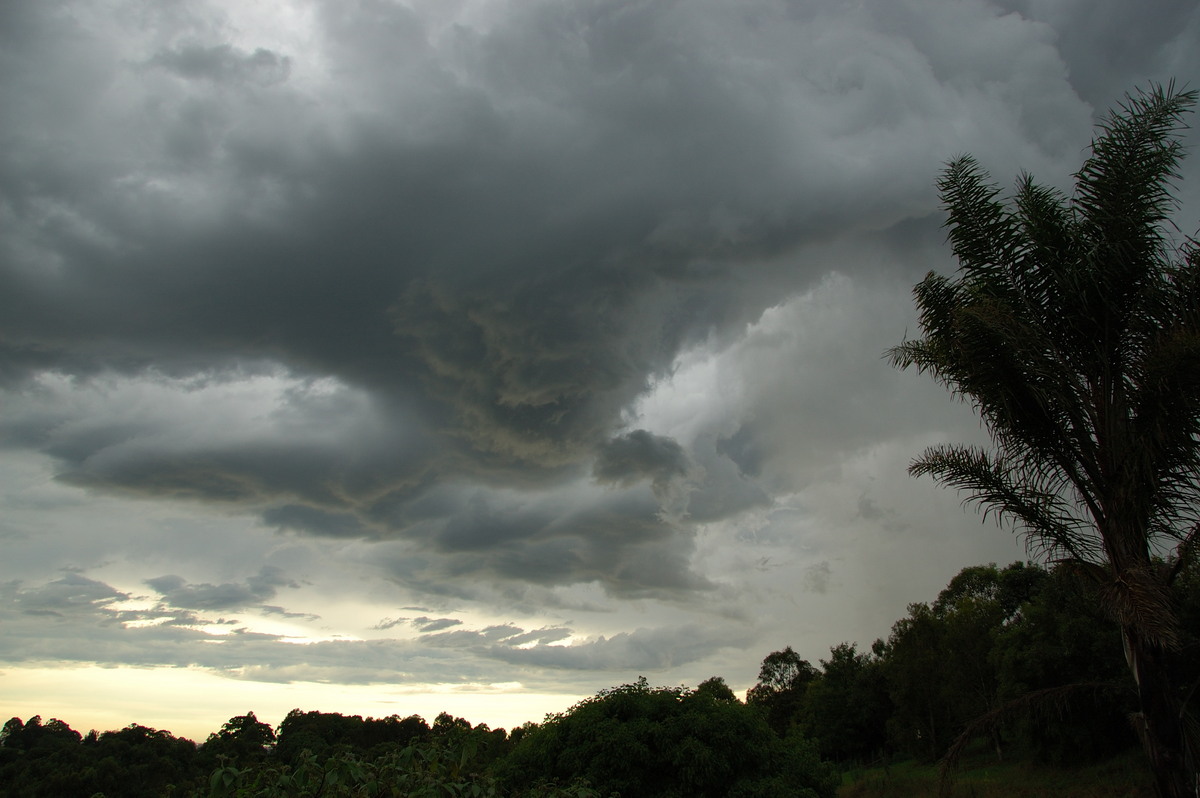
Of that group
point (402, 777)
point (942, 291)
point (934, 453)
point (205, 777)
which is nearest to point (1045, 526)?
point (934, 453)

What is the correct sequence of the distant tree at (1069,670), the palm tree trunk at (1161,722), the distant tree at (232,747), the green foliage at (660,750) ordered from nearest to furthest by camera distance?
the distant tree at (232,747), the palm tree trunk at (1161,722), the green foliage at (660,750), the distant tree at (1069,670)

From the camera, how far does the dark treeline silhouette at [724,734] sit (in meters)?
6.18

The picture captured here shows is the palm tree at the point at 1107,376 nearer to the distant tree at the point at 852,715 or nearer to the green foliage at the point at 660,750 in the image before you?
the green foliage at the point at 660,750

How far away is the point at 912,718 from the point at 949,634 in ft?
23.3

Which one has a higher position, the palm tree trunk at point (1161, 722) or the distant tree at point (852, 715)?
the palm tree trunk at point (1161, 722)

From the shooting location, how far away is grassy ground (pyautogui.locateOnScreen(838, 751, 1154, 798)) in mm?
30500

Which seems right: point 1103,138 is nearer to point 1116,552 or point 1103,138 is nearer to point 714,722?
point 1116,552

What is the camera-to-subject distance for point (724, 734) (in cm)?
1848

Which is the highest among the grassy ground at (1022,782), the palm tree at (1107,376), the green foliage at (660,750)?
the palm tree at (1107,376)

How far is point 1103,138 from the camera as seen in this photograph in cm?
1087

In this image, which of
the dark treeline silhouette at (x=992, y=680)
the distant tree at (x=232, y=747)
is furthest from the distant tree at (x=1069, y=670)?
the distant tree at (x=232, y=747)

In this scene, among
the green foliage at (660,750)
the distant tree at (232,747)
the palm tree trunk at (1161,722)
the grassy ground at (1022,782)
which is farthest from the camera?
the grassy ground at (1022,782)

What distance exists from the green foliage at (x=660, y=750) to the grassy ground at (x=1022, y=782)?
15.5 meters

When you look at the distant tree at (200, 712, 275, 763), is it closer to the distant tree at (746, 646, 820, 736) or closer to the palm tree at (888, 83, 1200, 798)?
the palm tree at (888, 83, 1200, 798)
